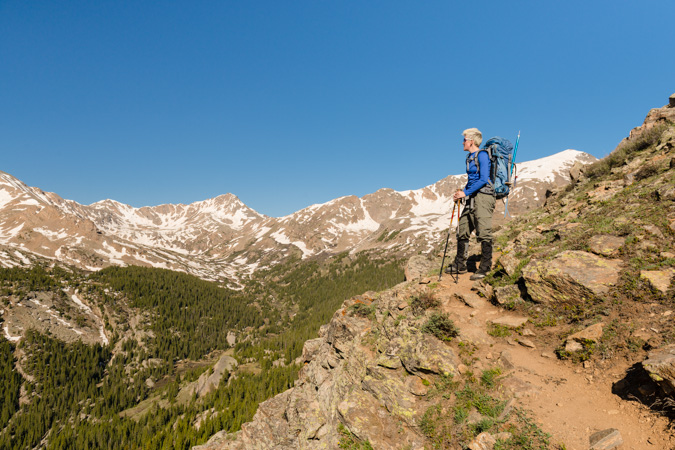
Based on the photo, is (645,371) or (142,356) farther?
(142,356)

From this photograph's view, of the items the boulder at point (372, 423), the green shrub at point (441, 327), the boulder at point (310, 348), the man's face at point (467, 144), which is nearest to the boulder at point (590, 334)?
the green shrub at point (441, 327)

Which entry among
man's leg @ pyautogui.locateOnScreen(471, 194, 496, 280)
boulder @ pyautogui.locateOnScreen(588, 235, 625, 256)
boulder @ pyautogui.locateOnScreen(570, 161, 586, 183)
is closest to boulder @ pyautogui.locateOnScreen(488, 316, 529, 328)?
man's leg @ pyautogui.locateOnScreen(471, 194, 496, 280)

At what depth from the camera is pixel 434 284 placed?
44.7 feet

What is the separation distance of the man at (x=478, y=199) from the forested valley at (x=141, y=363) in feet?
232

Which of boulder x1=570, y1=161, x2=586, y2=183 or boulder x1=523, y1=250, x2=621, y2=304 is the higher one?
boulder x1=570, y1=161, x2=586, y2=183

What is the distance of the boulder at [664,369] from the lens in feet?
16.7

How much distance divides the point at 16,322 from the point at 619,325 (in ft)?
657

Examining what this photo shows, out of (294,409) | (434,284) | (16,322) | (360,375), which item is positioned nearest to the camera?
(360,375)

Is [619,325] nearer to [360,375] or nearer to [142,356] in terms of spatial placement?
[360,375]

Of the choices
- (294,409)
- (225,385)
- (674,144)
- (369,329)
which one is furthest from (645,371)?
(225,385)

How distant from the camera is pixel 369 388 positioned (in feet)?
35.4

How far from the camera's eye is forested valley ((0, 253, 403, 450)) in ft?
262

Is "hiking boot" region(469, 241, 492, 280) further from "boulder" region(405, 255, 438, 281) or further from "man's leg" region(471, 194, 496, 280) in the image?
"boulder" region(405, 255, 438, 281)

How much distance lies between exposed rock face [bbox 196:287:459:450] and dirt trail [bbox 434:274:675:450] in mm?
1629
